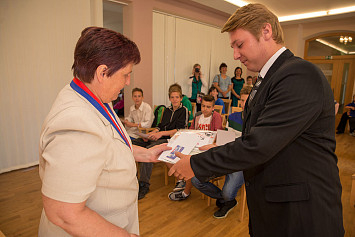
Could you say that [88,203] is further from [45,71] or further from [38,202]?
[45,71]

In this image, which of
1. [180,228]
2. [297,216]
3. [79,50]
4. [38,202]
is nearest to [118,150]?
[79,50]

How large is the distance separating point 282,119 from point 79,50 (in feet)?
2.52

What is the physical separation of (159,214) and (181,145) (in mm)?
1212

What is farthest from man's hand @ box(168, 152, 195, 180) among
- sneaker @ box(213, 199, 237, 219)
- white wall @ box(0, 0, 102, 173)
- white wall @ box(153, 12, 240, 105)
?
white wall @ box(153, 12, 240, 105)

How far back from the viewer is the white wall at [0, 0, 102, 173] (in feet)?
11.5

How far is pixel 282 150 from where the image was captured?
3.16 ft

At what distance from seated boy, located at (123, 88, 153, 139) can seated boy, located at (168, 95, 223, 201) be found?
848 mm

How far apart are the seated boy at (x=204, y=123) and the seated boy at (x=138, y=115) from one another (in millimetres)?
848

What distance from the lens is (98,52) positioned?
0.81 m

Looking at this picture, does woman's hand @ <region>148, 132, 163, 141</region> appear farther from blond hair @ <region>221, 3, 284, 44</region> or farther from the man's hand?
blond hair @ <region>221, 3, 284, 44</region>

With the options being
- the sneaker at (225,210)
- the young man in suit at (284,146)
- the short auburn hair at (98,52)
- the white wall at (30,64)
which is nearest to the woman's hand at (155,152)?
the young man in suit at (284,146)

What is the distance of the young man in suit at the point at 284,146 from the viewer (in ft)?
2.90

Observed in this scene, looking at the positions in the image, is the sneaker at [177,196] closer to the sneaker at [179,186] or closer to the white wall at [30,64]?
the sneaker at [179,186]

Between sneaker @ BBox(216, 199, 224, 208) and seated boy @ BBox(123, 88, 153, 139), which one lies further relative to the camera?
seated boy @ BBox(123, 88, 153, 139)
